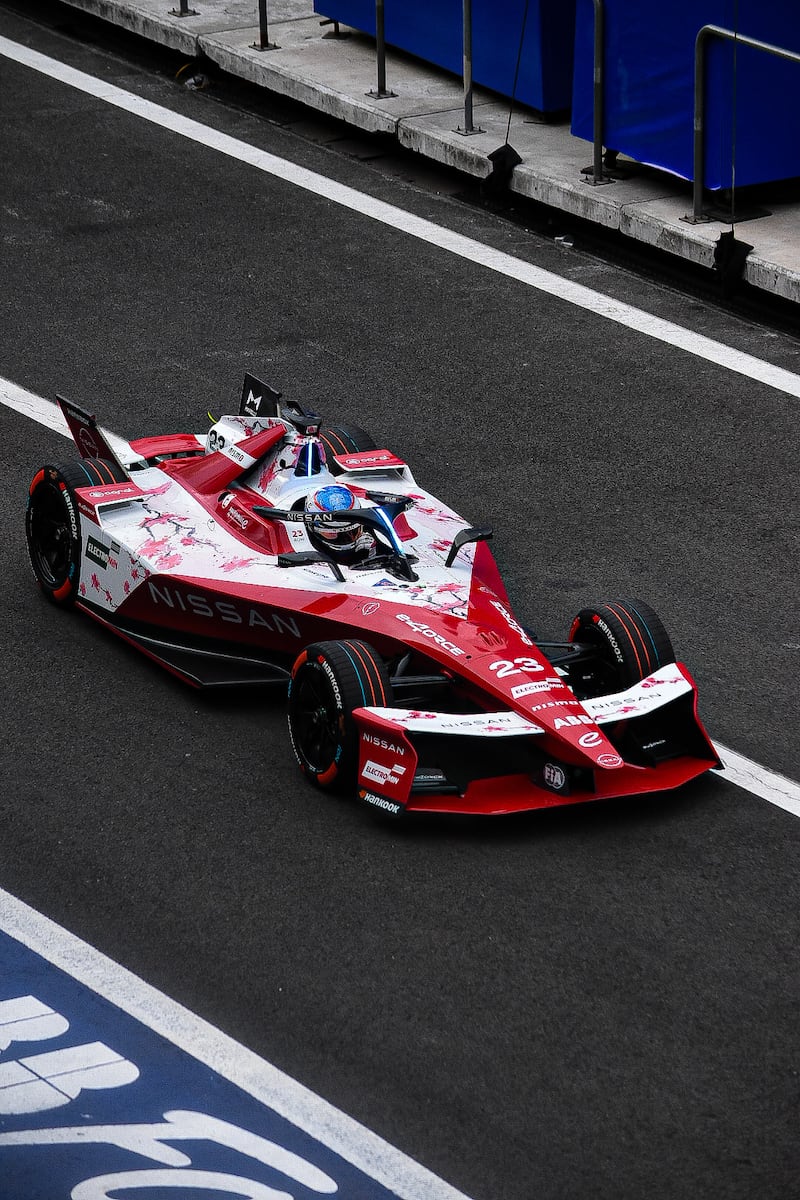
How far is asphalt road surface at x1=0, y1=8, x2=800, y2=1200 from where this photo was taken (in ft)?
22.4

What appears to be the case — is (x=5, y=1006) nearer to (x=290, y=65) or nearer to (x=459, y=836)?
(x=459, y=836)

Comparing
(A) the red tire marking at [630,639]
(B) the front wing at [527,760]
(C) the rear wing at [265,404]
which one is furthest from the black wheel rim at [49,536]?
(A) the red tire marking at [630,639]

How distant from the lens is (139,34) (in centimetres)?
1914

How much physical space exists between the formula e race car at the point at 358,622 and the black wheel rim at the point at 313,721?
0.01 metres

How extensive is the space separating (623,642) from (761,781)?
0.90 metres

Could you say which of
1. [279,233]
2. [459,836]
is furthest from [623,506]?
[279,233]

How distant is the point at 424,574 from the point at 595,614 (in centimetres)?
85

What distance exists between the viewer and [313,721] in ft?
27.8

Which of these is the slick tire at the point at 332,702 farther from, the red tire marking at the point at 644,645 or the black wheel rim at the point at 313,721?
the red tire marking at the point at 644,645

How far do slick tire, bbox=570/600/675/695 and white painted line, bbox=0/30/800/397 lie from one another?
462cm

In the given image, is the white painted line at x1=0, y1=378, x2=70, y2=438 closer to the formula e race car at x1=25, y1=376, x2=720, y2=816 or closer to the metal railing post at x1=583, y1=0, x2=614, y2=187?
the formula e race car at x1=25, y1=376, x2=720, y2=816

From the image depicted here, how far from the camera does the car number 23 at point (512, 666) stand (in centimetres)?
828

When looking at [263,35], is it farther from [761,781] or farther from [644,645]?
[761,781]

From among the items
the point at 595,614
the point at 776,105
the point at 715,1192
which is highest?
the point at 776,105
